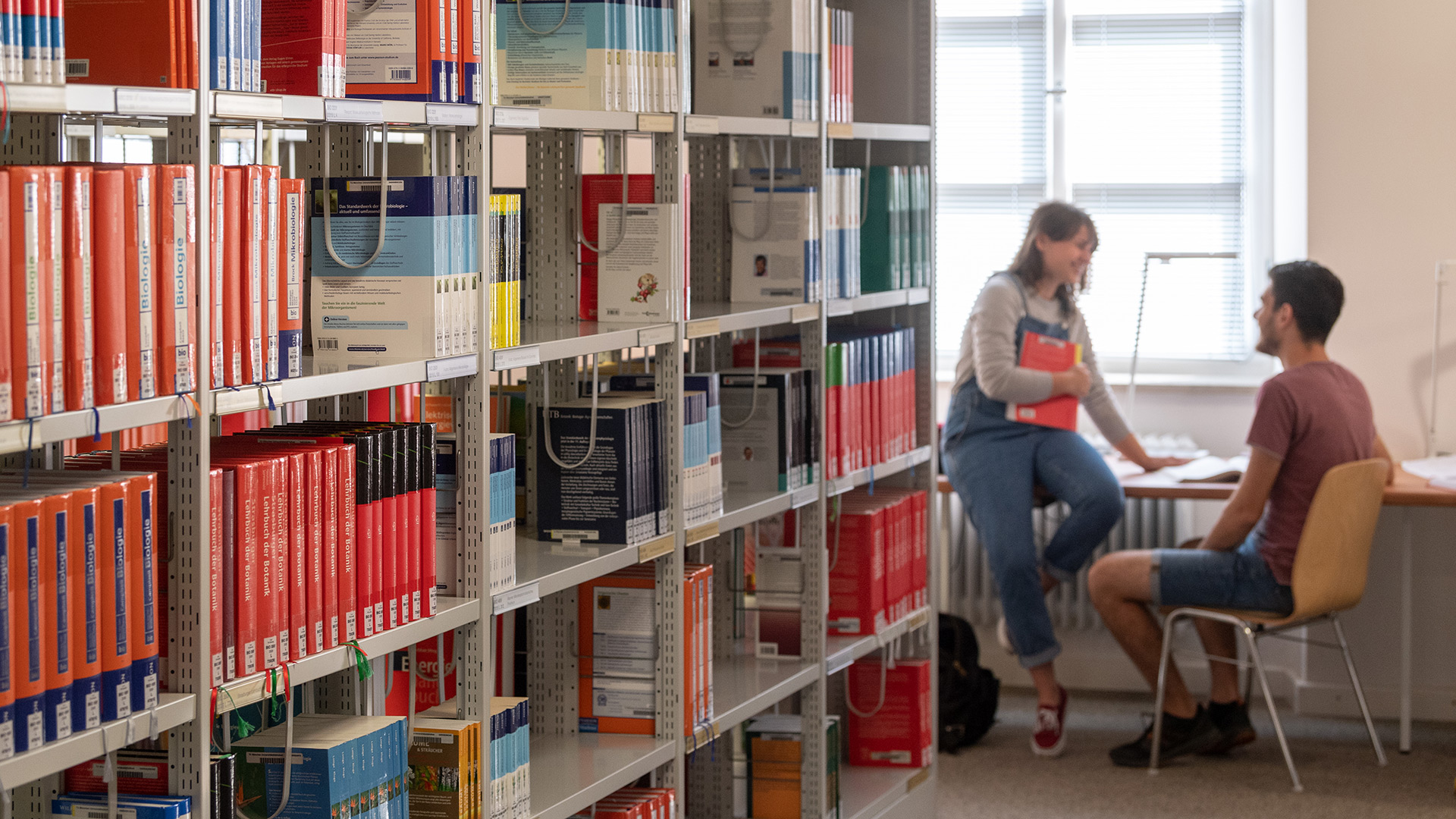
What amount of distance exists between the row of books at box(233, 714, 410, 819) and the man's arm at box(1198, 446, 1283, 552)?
283 centimetres

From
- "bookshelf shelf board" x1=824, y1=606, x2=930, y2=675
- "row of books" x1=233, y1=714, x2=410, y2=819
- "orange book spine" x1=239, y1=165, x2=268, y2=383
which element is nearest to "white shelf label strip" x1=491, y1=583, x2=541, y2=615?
"row of books" x1=233, y1=714, x2=410, y2=819

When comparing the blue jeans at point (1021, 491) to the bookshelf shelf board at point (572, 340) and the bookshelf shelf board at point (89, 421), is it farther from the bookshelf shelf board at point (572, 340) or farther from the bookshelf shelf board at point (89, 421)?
the bookshelf shelf board at point (89, 421)

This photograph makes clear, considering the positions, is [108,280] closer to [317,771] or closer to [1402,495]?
[317,771]

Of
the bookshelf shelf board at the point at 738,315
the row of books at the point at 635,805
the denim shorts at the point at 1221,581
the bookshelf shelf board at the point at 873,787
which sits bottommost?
the bookshelf shelf board at the point at 873,787

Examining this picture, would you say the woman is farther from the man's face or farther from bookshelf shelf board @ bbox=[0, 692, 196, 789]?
bookshelf shelf board @ bbox=[0, 692, 196, 789]

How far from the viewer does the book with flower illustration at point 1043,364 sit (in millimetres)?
4559

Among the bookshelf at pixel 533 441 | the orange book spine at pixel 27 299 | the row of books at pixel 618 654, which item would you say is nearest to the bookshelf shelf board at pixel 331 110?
the bookshelf at pixel 533 441

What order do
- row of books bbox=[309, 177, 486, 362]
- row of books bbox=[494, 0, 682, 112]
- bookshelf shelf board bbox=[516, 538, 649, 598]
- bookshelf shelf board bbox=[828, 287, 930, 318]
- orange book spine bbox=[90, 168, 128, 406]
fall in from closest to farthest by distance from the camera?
orange book spine bbox=[90, 168, 128, 406] < row of books bbox=[309, 177, 486, 362] < bookshelf shelf board bbox=[516, 538, 649, 598] < row of books bbox=[494, 0, 682, 112] < bookshelf shelf board bbox=[828, 287, 930, 318]

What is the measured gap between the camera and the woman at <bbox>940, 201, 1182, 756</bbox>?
4520 mm

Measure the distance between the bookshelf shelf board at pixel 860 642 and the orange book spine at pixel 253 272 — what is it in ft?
6.43

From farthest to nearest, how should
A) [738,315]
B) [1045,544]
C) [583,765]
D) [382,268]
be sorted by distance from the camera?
[1045,544]
[738,315]
[583,765]
[382,268]

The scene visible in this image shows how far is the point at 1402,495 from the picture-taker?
4.38 m

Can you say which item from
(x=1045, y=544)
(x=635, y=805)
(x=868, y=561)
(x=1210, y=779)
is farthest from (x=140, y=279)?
(x=1045, y=544)

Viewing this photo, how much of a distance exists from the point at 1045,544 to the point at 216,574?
381 cm
